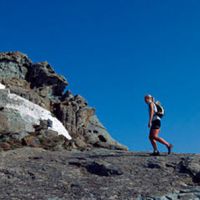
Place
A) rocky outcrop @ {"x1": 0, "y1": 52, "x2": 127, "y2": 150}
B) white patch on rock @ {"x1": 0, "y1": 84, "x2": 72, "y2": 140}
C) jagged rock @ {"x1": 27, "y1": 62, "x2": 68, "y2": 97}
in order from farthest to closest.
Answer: jagged rock @ {"x1": 27, "y1": 62, "x2": 68, "y2": 97}, rocky outcrop @ {"x1": 0, "y1": 52, "x2": 127, "y2": 150}, white patch on rock @ {"x1": 0, "y1": 84, "x2": 72, "y2": 140}

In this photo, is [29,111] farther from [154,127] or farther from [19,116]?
[154,127]

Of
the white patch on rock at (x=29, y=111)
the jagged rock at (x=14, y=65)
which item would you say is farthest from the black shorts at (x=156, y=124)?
the jagged rock at (x=14, y=65)

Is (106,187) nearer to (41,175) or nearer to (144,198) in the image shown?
(144,198)

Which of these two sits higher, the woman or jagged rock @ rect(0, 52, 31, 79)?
jagged rock @ rect(0, 52, 31, 79)

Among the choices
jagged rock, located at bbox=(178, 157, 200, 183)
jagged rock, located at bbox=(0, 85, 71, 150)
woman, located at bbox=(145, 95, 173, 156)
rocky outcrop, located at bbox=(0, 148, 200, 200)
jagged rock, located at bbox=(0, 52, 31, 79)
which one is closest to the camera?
rocky outcrop, located at bbox=(0, 148, 200, 200)

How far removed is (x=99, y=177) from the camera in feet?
45.7

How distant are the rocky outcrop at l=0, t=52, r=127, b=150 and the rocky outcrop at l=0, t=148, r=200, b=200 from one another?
2085cm

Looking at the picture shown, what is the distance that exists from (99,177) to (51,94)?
3392cm

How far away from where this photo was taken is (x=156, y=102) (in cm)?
1698

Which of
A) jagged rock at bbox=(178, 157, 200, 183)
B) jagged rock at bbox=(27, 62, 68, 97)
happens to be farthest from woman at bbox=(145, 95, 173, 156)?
jagged rock at bbox=(27, 62, 68, 97)

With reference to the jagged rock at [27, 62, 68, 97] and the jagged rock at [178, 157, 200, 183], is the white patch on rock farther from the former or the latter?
the jagged rock at [178, 157, 200, 183]

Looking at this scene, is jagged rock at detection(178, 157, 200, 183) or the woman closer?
jagged rock at detection(178, 157, 200, 183)

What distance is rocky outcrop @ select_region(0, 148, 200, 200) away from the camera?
40.6 ft

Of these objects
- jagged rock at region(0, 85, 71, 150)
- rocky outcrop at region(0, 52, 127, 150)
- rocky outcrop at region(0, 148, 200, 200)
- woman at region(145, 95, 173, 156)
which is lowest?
rocky outcrop at region(0, 148, 200, 200)
